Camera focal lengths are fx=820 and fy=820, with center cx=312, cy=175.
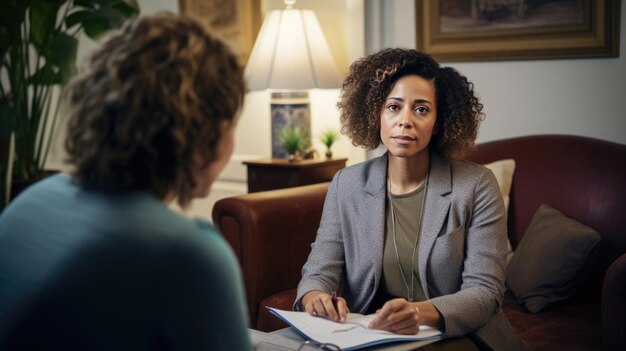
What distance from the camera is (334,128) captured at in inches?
151

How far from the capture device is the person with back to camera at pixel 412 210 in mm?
2037

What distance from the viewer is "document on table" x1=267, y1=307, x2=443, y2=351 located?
165 cm

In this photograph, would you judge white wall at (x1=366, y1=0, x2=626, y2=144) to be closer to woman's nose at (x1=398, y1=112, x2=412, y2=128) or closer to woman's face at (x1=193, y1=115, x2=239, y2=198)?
woman's nose at (x1=398, y1=112, x2=412, y2=128)

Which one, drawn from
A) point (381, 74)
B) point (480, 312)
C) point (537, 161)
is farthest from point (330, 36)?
point (480, 312)

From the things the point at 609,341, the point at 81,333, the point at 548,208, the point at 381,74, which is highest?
the point at 381,74

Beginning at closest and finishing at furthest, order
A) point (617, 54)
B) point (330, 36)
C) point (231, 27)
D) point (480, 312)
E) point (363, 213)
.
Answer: point (480, 312) < point (363, 213) < point (617, 54) < point (330, 36) < point (231, 27)

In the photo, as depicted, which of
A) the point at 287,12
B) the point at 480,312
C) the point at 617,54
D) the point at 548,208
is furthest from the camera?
the point at 287,12

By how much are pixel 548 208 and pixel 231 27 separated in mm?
2077

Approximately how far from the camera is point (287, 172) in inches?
136

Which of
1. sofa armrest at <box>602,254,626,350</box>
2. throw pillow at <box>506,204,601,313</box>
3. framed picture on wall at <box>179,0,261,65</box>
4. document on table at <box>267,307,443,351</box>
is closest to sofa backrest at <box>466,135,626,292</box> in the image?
throw pillow at <box>506,204,601,313</box>

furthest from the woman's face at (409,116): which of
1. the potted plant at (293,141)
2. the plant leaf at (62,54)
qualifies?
the plant leaf at (62,54)

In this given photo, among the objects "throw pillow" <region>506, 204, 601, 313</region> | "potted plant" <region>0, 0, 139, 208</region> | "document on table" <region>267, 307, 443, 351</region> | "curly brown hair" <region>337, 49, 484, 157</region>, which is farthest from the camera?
"potted plant" <region>0, 0, 139, 208</region>

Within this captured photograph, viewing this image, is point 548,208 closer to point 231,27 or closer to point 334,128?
point 334,128

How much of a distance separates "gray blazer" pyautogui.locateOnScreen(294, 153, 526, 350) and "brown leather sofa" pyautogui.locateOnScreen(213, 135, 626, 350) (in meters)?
0.41
